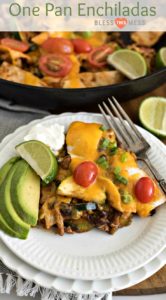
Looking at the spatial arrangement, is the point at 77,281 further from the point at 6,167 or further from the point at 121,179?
the point at 6,167

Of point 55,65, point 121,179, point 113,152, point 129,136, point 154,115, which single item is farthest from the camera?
point 55,65

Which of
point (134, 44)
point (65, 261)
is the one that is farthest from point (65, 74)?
point (65, 261)

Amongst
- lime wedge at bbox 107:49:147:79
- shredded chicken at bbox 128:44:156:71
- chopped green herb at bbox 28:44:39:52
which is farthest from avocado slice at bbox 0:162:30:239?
shredded chicken at bbox 128:44:156:71

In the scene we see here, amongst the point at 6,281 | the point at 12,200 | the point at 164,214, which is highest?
the point at 12,200

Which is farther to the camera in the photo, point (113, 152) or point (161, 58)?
→ point (161, 58)

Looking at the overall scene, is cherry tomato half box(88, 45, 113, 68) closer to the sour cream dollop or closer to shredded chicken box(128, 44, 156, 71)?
shredded chicken box(128, 44, 156, 71)

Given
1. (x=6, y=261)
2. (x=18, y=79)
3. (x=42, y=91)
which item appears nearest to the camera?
(x=6, y=261)

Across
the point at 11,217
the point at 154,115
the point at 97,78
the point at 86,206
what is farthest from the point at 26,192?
the point at 97,78

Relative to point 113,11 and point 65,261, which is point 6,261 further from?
point 113,11
